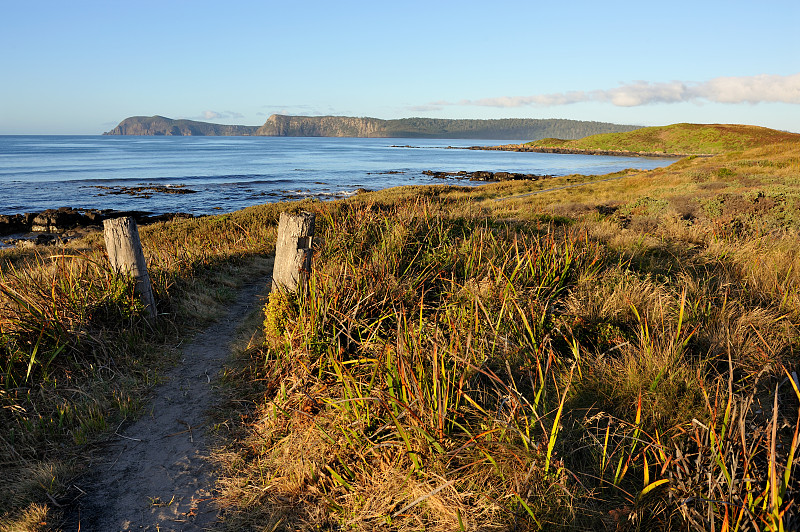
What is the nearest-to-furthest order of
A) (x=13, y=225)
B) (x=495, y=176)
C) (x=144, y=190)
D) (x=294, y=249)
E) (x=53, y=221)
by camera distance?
(x=294, y=249) → (x=13, y=225) → (x=53, y=221) → (x=144, y=190) → (x=495, y=176)

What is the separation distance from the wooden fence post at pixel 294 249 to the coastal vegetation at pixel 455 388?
1.08 ft

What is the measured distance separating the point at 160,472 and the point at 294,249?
284cm

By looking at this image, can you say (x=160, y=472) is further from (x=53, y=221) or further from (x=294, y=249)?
(x=53, y=221)

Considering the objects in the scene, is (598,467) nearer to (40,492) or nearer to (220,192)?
(40,492)

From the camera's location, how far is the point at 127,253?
5.54 m

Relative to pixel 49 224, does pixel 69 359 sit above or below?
below

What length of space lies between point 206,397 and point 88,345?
1.58m

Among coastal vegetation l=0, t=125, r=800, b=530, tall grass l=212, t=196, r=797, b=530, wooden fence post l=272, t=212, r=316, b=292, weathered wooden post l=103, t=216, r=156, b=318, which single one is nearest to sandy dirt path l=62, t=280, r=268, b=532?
coastal vegetation l=0, t=125, r=800, b=530

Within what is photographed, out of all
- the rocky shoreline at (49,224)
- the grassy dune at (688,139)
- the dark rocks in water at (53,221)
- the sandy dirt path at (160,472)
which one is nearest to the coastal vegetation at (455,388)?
the sandy dirt path at (160,472)

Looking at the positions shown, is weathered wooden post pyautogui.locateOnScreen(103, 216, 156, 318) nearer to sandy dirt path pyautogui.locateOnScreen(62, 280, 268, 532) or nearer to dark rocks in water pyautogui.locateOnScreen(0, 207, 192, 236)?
sandy dirt path pyautogui.locateOnScreen(62, 280, 268, 532)

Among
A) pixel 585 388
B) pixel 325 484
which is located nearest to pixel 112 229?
pixel 325 484

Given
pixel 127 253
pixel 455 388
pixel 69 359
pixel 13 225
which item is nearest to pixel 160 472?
pixel 69 359

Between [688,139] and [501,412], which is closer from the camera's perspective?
[501,412]

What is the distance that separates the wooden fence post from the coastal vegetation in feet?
1.08
